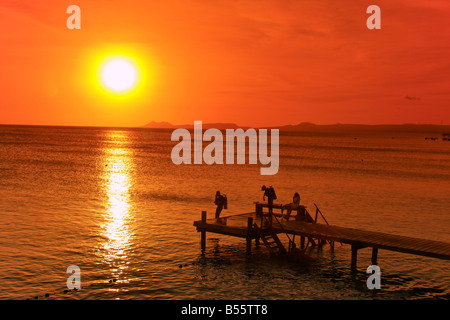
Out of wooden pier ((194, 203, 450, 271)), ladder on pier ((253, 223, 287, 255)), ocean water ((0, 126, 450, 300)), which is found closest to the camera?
ocean water ((0, 126, 450, 300))

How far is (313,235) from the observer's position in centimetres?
2230

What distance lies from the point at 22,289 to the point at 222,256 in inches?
409

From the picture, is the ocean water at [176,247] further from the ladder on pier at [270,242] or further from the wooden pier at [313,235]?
the wooden pier at [313,235]

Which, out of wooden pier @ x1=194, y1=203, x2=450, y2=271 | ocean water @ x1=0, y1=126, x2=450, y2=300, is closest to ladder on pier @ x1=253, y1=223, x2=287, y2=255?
wooden pier @ x1=194, y1=203, x2=450, y2=271

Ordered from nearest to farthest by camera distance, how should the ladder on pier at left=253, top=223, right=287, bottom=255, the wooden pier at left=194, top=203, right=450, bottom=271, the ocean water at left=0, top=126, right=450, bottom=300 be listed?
1. the ocean water at left=0, top=126, right=450, bottom=300
2. the wooden pier at left=194, top=203, right=450, bottom=271
3. the ladder on pier at left=253, top=223, right=287, bottom=255

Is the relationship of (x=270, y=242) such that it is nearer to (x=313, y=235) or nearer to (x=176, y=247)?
(x=313, y=235)

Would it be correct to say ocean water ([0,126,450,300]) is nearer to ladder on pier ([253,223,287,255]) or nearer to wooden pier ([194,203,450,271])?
ladder on pier ([253,223,287,255])

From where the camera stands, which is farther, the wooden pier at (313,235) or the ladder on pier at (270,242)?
the ladder on pier at (270,242)

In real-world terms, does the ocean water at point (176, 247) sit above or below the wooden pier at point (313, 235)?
below

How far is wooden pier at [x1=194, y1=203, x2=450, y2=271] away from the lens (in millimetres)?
20133

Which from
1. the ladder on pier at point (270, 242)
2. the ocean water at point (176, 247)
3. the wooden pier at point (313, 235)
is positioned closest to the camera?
the ocean water at point (176, 247)

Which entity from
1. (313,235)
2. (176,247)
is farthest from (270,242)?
(176,247)

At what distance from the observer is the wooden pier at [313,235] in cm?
2013

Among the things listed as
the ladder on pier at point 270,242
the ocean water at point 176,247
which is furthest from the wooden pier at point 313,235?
the ocean water at point 176,247
